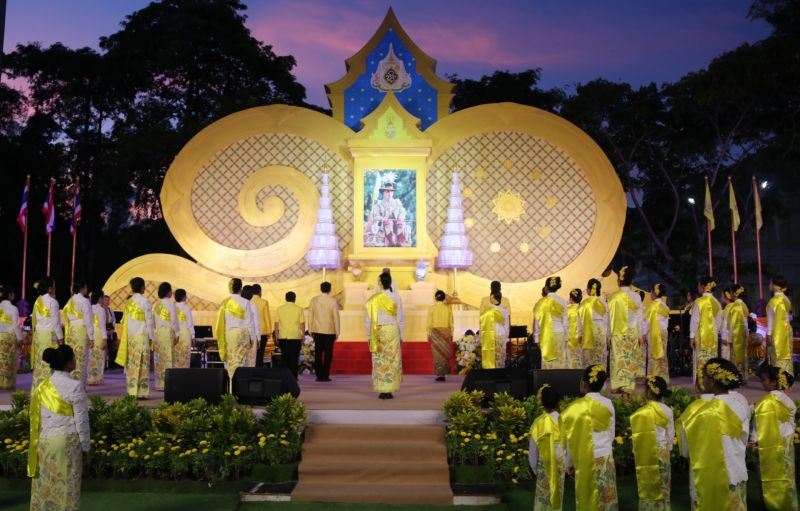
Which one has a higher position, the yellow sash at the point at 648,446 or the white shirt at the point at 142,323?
the white shirt at the point at 142,323

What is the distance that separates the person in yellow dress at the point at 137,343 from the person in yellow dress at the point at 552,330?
4.62 metres

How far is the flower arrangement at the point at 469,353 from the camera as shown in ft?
37.9

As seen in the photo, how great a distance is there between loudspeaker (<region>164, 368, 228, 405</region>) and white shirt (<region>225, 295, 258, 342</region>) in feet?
5.56

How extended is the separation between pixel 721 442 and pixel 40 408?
4.25m

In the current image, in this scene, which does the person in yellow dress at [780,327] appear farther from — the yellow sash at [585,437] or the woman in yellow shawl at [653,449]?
the yellow sash at [585,437]

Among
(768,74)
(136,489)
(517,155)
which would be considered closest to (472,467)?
(136,489)

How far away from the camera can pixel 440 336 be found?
1149 centimetres

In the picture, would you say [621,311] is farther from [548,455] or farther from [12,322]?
[12,322]

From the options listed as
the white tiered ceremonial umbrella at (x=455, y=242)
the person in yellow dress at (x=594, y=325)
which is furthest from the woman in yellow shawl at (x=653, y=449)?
the white tiered ceremonial umbrella at (x=455, y=242)

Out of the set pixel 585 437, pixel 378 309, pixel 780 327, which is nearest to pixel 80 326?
pixel 378 309

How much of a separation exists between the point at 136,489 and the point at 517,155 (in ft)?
37.1

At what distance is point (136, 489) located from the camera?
6.72 m

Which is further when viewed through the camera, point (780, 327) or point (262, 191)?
point (262, 191)

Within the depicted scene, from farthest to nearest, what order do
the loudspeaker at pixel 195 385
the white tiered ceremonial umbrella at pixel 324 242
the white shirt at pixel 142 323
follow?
the white tiered ceremonial umbrella at pixel 324 242, the white shirt at pixel 142 323, the loudspeaker at pixel 195 385
